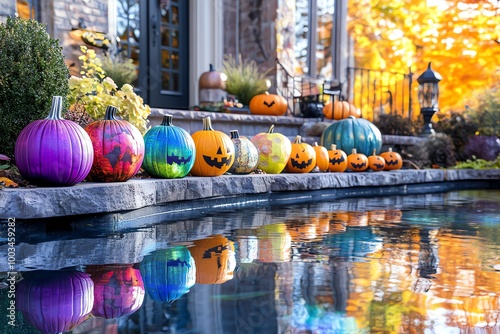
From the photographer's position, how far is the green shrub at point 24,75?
362 centimetres

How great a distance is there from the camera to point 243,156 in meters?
4.87

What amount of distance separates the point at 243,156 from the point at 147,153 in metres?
1.01

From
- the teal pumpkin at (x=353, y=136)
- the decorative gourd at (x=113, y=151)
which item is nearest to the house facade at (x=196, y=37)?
the teal pumpkin at (x=353, y=136)

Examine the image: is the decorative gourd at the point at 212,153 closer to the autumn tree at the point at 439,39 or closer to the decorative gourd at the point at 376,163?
the decorative gourd at the point at 376,163

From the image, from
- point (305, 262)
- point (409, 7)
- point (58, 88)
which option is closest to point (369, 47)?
point (409, 7)

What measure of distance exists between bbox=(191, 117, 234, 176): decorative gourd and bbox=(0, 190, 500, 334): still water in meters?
0.92

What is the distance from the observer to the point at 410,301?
5.87 ft

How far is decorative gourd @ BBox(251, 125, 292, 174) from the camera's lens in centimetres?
519

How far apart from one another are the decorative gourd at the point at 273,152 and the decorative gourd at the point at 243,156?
0.74 feet

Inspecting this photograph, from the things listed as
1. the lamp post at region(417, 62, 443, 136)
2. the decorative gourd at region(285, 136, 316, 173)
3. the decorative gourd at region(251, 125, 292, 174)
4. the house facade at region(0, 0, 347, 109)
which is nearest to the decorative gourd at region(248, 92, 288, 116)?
the house facade at region(0, 0, 347, 109)

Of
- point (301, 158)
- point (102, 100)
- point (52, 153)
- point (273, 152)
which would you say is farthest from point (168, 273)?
point (301, 158)

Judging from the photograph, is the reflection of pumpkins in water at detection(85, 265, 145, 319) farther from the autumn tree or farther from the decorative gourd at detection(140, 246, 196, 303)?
the autumn tree

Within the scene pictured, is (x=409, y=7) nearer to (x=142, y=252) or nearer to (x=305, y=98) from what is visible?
(x=305, y=98)

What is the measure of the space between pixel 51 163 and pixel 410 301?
81.7 inches
